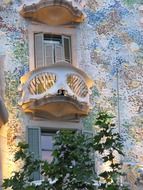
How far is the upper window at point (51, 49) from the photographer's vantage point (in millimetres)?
16594

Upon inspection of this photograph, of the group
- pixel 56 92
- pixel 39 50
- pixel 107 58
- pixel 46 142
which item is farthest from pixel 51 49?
pixel 46 142

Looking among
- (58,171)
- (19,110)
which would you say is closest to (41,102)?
(19,110)

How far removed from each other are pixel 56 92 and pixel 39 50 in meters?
1.66

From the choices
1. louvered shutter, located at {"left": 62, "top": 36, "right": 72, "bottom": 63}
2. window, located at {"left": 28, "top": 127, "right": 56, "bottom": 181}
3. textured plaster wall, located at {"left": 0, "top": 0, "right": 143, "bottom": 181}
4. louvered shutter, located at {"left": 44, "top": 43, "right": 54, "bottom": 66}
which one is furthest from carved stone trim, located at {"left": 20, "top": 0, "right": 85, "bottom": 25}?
window, located at {"left": 28, "top": 127, "right": 56, "bottom": 181}

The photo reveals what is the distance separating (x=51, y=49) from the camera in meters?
16.9

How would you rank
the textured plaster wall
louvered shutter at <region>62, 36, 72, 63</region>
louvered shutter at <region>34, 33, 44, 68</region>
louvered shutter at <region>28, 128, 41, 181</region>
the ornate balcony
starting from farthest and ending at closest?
louvered shutter at <region>62, 36, 72, 63</region>, louvered shutter at <region>34, 33, 44, 68</region>, the textured plaster wall, the ornate balcony, louvered shutter at <region>28, 128, 41, 181</region>

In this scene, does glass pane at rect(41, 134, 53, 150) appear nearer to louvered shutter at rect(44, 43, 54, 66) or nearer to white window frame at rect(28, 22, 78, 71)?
louvered shutter at rect(44, 43, 54, 66)

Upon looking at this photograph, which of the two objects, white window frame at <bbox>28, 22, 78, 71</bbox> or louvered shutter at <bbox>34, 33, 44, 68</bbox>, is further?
white window frame at <bbox>28, 22, 78, 71</bbox>

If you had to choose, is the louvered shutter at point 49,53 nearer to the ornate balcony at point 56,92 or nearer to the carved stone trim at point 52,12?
the carved stone trim at point 52,12

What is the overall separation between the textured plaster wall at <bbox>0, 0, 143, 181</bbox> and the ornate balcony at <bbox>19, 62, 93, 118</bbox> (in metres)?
0.33

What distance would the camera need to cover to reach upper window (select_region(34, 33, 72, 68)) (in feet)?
54.4

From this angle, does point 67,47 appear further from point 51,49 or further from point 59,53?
point 51,49

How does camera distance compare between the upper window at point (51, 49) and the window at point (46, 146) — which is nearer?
the window at point (46, 146)

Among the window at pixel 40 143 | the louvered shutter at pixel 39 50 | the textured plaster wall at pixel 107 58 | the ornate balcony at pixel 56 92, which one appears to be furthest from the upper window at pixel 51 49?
the window at pixel 40 143
